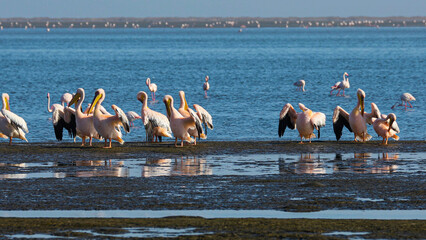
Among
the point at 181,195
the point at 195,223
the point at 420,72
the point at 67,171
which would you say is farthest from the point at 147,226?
the point at 420,72

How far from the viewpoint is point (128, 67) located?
6219cm

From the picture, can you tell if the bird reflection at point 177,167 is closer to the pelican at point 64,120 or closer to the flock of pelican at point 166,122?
the flock of pelican at point 166,122

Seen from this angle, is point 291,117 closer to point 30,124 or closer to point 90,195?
point 90,195

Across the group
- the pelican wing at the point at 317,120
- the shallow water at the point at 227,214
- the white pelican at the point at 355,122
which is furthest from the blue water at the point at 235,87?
the shallow water at the point at 227,214

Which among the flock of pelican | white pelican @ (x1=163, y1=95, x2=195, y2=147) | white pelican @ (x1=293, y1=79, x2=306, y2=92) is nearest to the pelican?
the flock of pelican

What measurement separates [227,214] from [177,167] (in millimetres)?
3663

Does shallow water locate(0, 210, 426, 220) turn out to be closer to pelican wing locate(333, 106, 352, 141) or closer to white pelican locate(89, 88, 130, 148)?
white pelican locate(89, 88, 130, 148)

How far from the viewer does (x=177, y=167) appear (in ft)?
40.7

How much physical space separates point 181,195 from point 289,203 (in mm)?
1346

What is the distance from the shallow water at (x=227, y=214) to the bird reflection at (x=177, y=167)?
8.68 feet

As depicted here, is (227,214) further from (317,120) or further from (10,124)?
(10,124)

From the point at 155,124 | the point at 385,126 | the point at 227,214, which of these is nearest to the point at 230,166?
the point at 155,124

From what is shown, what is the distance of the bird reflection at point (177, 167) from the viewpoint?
462 inches

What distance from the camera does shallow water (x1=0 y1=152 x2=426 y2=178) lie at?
11742 mm
